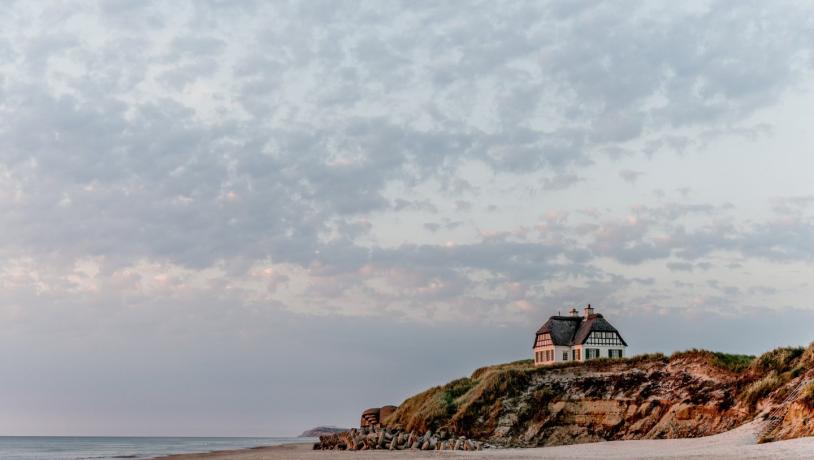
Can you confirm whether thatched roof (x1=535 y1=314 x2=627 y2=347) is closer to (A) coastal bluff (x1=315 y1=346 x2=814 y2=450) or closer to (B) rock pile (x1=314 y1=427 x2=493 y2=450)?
(A) coastal bluff (x1=315 y1=346 x2=814 y2=450)

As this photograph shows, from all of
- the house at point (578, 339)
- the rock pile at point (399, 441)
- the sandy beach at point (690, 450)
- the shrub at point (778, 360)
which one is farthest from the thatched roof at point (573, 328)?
the sandy beach at point (690, 450)

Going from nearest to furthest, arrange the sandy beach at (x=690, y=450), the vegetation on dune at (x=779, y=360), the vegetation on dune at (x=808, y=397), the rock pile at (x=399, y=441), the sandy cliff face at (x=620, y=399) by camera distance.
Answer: the sandy beach at (x=690, y=450) < the vegetation on dune at (x=808, y=397) < the sandy cliff face at (x=620, y=399) < the vegetation on dune at (x=779, y=360) < the rock pile at (x=399, y=441)

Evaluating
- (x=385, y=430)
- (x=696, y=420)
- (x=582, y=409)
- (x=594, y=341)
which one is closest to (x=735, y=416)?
(x=696, y=420)

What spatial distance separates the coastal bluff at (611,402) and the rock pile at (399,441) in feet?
0.24

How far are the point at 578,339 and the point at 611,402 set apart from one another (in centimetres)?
3355

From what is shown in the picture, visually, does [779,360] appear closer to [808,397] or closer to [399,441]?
[808,397]

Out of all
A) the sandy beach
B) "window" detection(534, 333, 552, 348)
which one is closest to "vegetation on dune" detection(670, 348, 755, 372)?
the sandy beach

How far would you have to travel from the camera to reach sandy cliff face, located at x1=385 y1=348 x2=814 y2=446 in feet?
93.6

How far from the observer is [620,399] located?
32375mm

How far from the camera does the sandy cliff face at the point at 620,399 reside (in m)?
28.5

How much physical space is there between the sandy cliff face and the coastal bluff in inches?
1.8

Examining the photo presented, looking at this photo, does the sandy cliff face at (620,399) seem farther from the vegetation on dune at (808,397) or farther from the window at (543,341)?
the window at (543,341)

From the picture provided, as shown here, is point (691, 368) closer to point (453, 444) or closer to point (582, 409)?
point (582, 409)

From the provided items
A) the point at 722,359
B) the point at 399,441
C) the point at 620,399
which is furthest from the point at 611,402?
the point at 399,441
